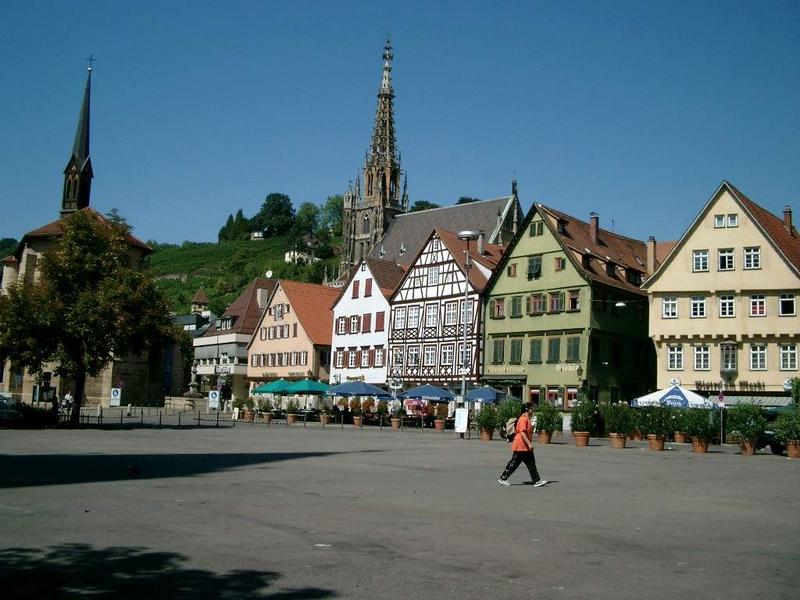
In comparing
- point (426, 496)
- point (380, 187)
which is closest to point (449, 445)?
point (426, 496)

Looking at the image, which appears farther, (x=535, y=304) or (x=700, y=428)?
(x=535, y=304)

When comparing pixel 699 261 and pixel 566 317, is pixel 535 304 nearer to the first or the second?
pixel 566 317

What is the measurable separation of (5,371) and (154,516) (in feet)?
263

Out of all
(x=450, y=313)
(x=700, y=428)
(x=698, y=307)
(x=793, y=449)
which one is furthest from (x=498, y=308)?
(x=793, y=449)

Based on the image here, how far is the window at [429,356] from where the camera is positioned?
2532 inches

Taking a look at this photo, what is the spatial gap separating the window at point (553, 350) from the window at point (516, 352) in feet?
8.54

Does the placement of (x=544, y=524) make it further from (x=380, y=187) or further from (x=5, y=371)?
(x=380, y=187)

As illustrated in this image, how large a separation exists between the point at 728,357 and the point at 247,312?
5509cm

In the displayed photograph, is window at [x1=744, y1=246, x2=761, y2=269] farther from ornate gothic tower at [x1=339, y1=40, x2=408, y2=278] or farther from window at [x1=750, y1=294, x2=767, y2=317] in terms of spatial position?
ornate gothic tower at [x1=339, y1=40, x2=408, y2=278]

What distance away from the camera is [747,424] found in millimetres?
30156

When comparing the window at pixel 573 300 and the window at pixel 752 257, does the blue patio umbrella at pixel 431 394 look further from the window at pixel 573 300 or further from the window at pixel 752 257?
the window at pixel 752 257

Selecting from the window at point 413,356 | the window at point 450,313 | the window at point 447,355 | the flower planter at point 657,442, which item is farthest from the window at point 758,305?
the window at point 413,356

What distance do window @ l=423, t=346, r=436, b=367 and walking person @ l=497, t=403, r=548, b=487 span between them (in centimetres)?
4583

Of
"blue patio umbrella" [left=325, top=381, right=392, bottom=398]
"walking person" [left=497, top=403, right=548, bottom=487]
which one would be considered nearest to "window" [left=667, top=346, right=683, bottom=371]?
"blue patio umbrella" [left=325, top=381, right=392, bottom=398]
